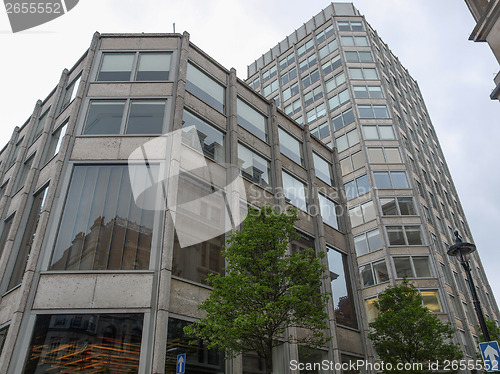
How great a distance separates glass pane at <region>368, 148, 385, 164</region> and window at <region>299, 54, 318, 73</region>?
727 inches

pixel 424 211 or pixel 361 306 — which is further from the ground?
pixel 424 211

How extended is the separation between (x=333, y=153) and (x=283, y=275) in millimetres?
18285

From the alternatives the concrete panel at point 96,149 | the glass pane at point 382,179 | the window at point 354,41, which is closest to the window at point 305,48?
the window at point 354,41

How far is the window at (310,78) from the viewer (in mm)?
56844

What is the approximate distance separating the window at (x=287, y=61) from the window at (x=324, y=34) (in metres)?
4.83

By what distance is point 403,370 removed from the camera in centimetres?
2247

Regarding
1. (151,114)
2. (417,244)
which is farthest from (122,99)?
(417,244)

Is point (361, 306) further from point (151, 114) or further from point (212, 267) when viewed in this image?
point (151, 114)

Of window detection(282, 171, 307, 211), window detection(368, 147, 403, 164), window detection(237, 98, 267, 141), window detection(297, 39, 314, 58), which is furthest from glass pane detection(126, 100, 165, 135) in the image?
window detection(297, 39, 314, 58)

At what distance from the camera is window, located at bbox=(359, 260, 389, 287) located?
131 feet

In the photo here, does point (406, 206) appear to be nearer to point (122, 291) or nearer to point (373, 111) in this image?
point (373, 111)

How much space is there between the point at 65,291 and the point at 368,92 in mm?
45975

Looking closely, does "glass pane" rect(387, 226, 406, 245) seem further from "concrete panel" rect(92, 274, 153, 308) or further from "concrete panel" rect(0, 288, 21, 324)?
"concrete panel" rect(0, 288, 21, 324)

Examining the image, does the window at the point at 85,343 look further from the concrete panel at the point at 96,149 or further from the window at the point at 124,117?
the window at the point at 124,117
